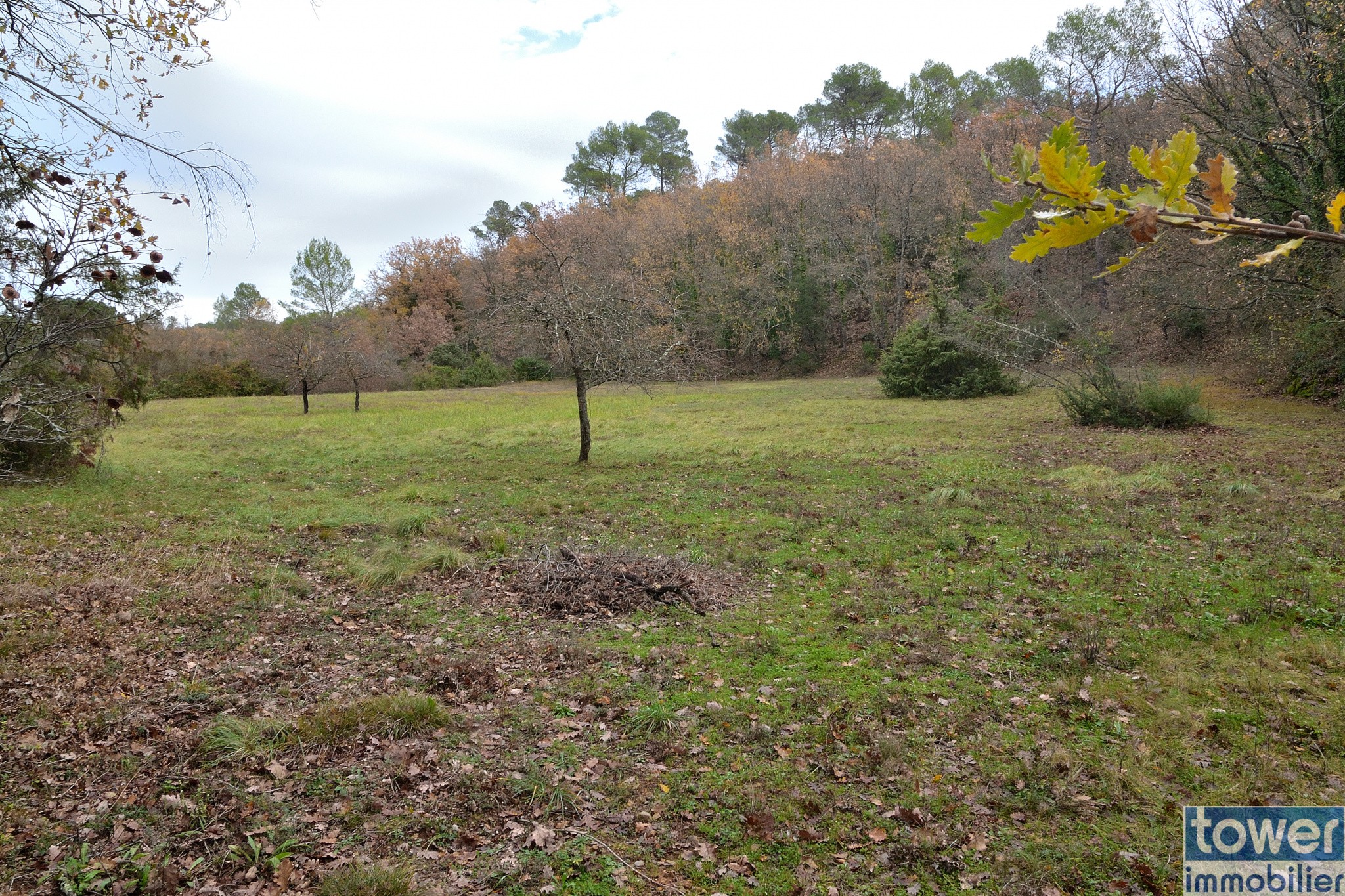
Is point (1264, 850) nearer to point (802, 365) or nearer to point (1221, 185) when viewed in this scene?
point (1221, 185)

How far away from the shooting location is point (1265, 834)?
359 cm

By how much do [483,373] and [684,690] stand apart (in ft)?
139

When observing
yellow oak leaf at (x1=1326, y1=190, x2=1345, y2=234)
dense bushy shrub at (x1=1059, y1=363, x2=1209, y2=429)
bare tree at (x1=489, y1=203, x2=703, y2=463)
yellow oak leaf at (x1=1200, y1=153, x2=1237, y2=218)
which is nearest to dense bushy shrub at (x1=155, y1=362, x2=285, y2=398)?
bare tree at (x1=489, y1=203, x2=703, y2=463)

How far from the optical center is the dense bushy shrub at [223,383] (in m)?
40.0

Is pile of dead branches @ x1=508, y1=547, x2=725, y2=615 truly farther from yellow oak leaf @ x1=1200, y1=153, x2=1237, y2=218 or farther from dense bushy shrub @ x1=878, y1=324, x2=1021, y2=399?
dense bushy shrub @ x1=878, y1=324, x2=1021, y2=399

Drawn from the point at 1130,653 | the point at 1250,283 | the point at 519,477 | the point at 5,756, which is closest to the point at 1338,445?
the point at 1250,283

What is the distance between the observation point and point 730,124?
58.8 metres

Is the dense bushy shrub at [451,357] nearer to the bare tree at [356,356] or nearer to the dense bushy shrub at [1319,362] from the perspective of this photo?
the bare tree at [356,356]

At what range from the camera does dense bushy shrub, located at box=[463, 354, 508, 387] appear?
148ft

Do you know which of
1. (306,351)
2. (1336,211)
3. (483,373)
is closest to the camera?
(1336,211)

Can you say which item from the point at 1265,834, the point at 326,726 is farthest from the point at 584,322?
the point at 1265,834

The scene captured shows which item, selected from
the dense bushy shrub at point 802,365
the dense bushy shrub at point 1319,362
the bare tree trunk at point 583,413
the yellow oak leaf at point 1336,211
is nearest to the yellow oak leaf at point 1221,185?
the yellow oak leaf at point 1336,211

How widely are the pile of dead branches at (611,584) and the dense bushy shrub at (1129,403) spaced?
12.9m

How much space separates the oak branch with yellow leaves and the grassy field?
3.25 m
